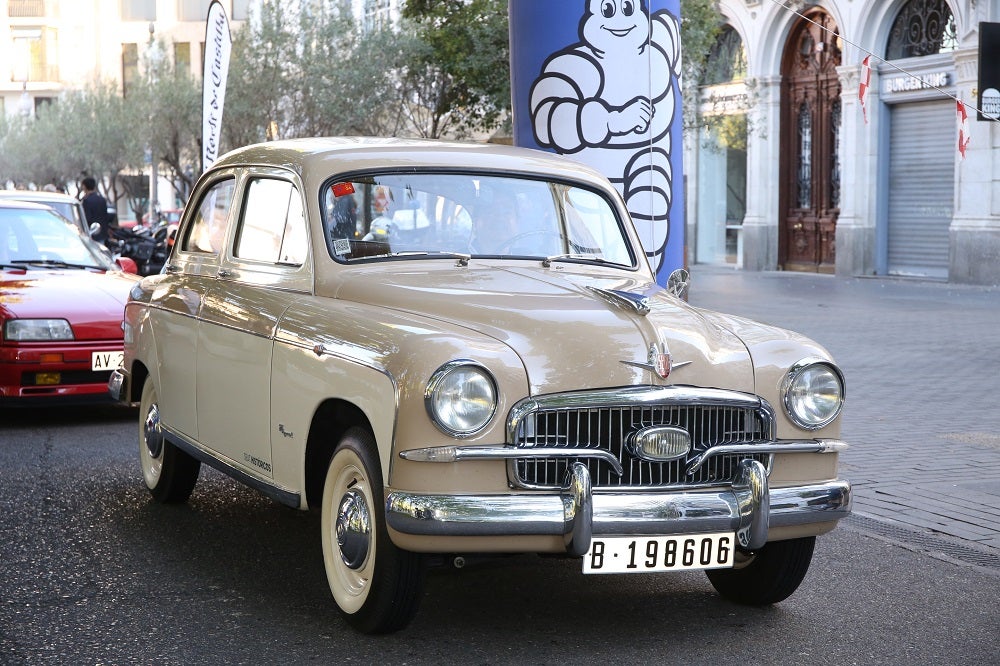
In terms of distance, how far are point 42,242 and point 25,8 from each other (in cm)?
8170

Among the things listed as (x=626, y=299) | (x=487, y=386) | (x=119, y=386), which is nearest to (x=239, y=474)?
(x=487, y=386)

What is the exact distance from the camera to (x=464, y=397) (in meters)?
4.28

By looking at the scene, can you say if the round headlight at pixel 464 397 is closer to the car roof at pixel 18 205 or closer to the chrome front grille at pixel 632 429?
the chrome front grille at pixel 632 429

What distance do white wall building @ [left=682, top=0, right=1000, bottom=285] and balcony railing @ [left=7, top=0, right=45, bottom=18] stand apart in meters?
63.4

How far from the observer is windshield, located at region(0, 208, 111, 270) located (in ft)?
34.4

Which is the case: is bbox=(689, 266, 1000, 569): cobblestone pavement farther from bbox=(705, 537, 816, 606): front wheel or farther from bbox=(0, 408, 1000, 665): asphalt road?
bbox=(705, 537, 816, 606): front wheel

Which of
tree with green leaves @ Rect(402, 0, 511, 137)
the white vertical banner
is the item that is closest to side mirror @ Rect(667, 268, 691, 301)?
the white vertical banner

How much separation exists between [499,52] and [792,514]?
65.5 feet

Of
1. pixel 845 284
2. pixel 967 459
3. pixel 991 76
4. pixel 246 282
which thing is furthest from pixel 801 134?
pixel 246 282

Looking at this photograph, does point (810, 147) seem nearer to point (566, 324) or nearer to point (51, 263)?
point (51, 263)

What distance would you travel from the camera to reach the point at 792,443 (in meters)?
4.66

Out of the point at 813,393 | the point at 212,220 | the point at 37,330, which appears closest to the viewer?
the point at 813,393

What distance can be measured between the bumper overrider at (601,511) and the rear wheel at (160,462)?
2705mm

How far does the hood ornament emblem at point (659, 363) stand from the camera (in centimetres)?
445
